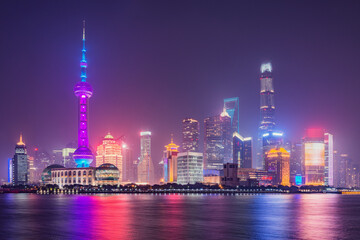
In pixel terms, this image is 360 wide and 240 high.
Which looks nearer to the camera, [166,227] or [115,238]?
[115,238]

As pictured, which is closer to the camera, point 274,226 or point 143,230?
point 143,230

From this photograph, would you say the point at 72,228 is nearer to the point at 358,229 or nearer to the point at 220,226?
the point at 220,226

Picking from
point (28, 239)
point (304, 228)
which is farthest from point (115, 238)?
point (304, 228)

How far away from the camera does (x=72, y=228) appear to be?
6875 cm

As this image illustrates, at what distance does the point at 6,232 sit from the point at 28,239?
31.0 ft

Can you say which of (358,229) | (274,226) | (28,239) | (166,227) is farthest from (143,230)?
(358,229)

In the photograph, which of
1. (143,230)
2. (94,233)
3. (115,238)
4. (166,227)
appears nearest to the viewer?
(115,238)

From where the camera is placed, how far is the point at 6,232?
6406 cm

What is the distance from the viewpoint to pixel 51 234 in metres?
61.5

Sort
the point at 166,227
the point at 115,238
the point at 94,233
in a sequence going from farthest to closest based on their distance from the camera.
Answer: the point at 166,227 → the point at 94,233 → the point at 115,238

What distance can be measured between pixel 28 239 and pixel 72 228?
41.2 ft

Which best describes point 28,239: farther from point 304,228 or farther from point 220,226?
point 304,228

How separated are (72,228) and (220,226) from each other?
2302 centimetres

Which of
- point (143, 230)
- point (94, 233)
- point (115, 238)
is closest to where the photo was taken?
point (115, 238)
